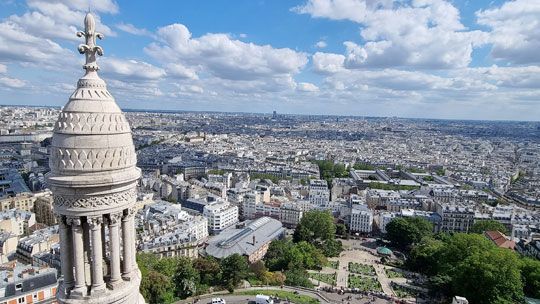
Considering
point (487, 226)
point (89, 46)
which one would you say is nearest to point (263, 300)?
point (89, 46)

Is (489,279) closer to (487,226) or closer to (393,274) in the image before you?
(393,274)

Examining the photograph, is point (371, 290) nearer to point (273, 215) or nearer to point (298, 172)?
point (273, 215)

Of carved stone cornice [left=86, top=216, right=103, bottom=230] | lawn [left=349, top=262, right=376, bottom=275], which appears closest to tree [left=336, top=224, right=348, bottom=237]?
lawn [left=349, top=262, right=376, bottom=275]

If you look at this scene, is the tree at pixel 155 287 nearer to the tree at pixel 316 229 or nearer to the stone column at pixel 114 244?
the tree at pixel 316 229

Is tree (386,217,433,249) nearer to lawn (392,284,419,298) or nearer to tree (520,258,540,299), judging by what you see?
lawn (392,284,419,298)

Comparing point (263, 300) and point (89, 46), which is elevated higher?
point (89, 46)

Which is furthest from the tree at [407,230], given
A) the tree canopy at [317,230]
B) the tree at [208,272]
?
the tree at [208,272]

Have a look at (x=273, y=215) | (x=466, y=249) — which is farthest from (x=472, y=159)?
(x=466, y=249)
